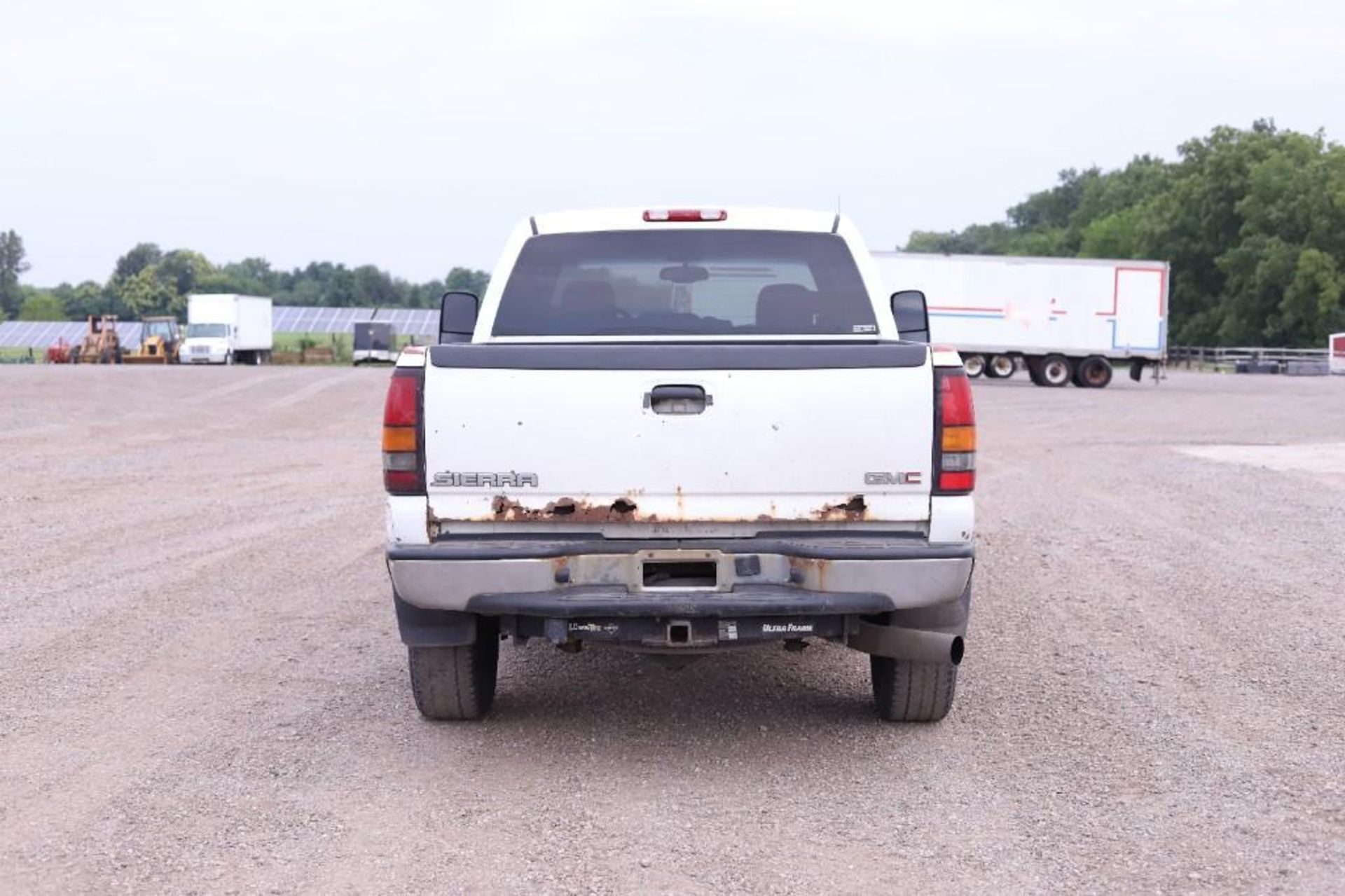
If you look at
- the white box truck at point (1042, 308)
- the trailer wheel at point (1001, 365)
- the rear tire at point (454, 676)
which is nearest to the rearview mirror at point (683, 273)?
the rear tire at point (454, 676)

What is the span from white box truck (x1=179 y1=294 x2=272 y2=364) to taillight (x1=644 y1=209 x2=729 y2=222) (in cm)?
5885

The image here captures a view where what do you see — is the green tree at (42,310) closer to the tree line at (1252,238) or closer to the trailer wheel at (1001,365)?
the tree line at (1252,238)

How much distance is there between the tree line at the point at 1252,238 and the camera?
8131cm

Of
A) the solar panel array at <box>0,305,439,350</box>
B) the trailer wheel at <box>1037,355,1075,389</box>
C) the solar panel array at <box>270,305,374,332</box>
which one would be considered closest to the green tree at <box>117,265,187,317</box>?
the solar panel array at <box>0,305,439,350</box>

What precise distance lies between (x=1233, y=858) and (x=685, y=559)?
6.63 ft

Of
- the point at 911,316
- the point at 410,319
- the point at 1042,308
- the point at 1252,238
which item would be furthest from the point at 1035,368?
the point at 410,319

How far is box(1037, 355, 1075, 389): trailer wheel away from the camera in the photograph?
4509 centimetres

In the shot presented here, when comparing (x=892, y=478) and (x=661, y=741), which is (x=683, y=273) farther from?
(x=661, y=741)

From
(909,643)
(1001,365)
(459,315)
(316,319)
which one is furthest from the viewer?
(316,319)

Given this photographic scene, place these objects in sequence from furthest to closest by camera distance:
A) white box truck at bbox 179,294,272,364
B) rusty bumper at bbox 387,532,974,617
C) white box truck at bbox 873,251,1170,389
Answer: white box truck at bbox 179,294,272,364 < white box truck at bbox 873,251,1170,389 < rusty bumper at bbox 387,532,974,617

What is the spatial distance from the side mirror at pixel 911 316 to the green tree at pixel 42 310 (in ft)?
453

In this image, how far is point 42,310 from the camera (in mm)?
137750

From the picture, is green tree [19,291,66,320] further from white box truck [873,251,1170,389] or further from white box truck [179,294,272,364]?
white box truck [873,251,1170,389]

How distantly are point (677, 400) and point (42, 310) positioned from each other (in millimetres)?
144082
